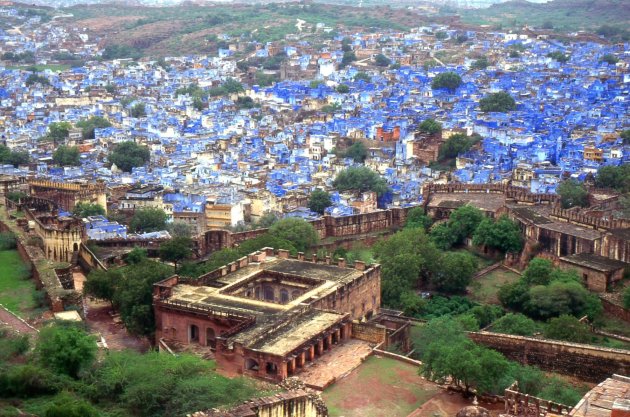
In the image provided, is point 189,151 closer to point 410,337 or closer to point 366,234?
point 366,234

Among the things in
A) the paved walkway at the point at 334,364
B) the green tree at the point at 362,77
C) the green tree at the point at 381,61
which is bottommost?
the paved walkway at the point at 334,364

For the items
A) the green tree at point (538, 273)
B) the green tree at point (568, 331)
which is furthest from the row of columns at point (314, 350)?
the green tree at point (538, 273)

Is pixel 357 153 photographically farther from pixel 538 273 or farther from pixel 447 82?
pixel 538 273

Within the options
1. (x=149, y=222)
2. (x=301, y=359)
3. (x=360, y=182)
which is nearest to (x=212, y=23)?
(x=360, y=182)

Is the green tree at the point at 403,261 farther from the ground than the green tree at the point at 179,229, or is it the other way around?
the green tree at the point at 403,261

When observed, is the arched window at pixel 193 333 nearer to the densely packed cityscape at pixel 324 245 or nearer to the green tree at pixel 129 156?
the densely packed cityscape at pixel 324 245

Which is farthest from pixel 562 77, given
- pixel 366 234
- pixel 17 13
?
pixel 17 13
